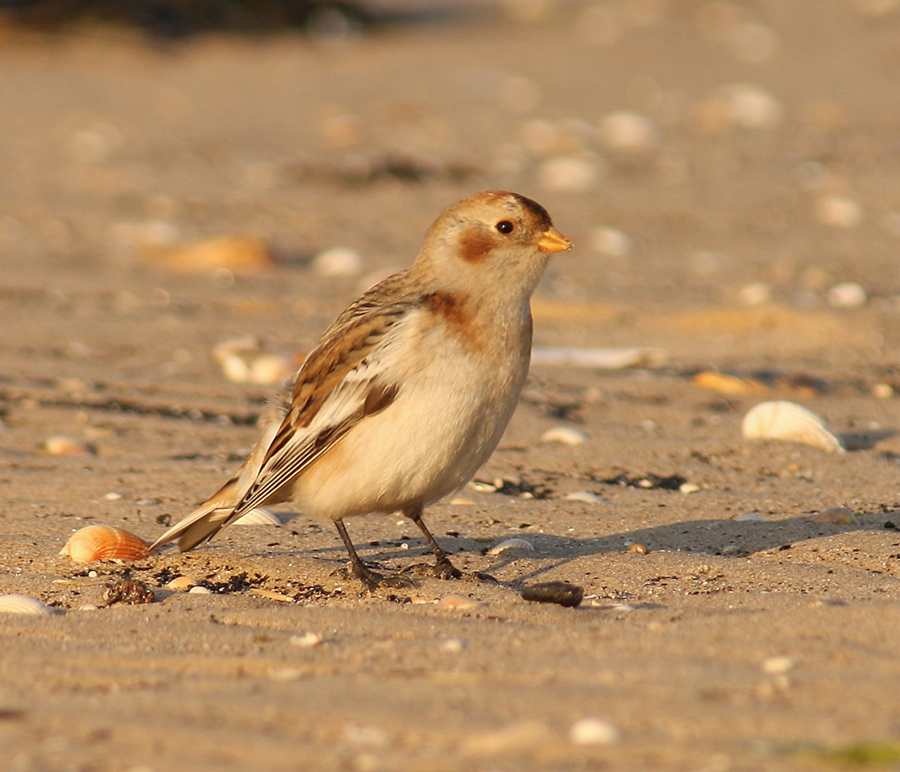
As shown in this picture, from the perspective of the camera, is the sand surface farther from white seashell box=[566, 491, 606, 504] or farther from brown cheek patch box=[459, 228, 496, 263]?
brown cheek patch box=[459, 228, 496, 263]

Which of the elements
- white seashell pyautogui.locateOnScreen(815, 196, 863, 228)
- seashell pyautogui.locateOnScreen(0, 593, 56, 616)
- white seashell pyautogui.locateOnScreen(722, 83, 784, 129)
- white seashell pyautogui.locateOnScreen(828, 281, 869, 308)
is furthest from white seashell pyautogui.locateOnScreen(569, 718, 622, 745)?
white seashell pyautogui.locateOnScreen(722, 83, 784, 129)

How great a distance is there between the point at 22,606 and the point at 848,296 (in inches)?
238

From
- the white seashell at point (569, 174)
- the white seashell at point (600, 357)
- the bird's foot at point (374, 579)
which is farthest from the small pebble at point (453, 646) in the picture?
the white seashell at point (569, 174)

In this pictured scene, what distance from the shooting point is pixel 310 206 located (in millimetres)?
10445

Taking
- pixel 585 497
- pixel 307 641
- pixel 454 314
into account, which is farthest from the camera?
pixel 585 497

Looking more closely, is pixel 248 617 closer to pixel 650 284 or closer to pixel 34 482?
pixel 34 482

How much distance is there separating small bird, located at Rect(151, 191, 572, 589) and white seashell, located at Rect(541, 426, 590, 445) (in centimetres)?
157

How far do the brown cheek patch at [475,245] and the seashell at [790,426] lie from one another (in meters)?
2.01

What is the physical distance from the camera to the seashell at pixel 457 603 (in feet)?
13.0

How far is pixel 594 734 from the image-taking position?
2520mm

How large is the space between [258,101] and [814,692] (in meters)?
11.9

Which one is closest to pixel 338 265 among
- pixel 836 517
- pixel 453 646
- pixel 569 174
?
pixel 569 174

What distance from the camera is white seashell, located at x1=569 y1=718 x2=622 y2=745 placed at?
2.51 meters

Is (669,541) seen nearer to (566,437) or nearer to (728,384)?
(566,437)
